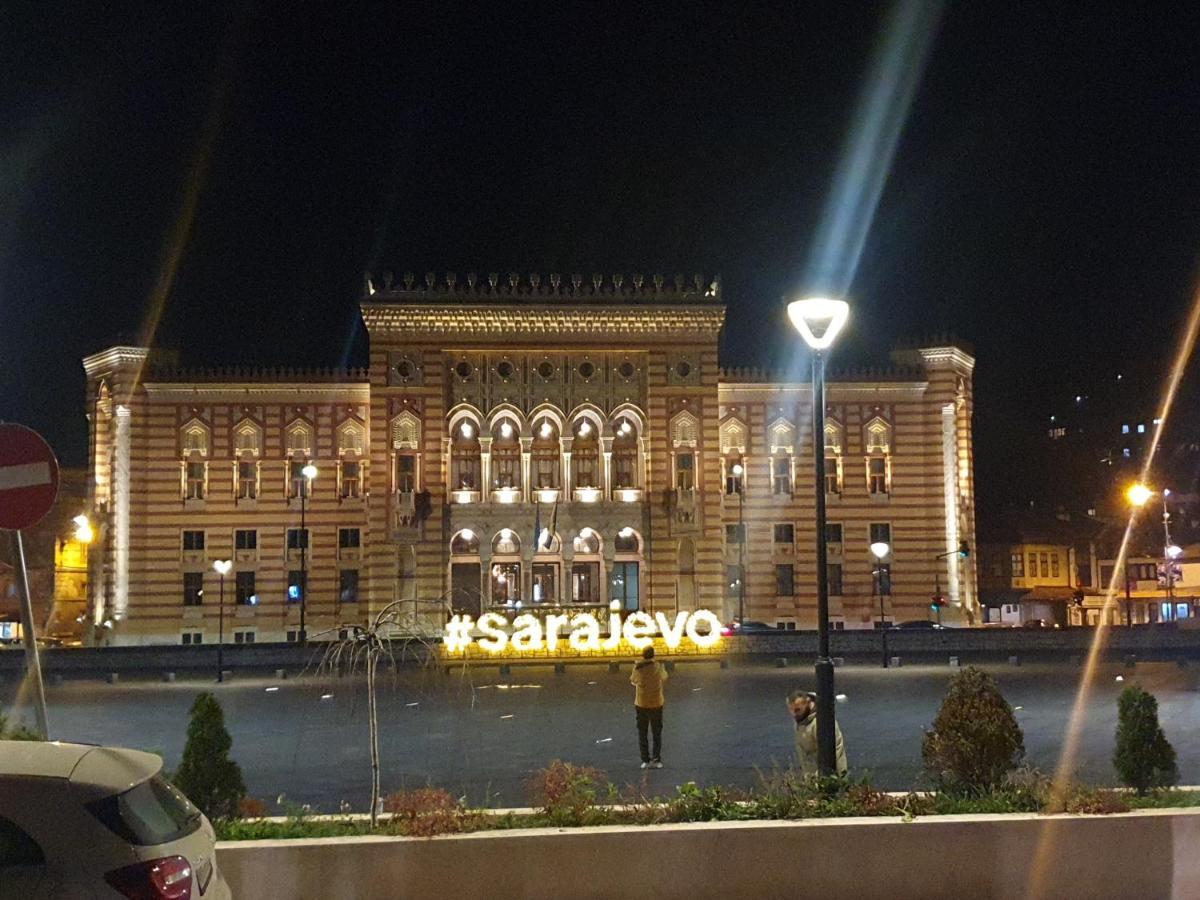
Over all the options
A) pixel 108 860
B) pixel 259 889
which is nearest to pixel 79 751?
pixel 108 860

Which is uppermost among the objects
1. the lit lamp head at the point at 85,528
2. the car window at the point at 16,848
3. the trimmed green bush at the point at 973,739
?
the lit lamp head at the point at 85,528

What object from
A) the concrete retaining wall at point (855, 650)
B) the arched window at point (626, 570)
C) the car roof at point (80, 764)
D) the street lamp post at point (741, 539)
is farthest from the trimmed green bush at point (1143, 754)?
the arched window at point (626, 570)

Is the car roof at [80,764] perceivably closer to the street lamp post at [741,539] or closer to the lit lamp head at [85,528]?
the lit lamp head at [85,528]

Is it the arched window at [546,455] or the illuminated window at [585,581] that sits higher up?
the arched window at [546,455]

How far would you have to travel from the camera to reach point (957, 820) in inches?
316

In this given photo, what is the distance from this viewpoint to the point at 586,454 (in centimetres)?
4891

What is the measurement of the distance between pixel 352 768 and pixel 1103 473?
7938 cm

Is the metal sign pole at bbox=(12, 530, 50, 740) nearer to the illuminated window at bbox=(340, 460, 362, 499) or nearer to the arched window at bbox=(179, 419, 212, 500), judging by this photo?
the illuminated window at bbox=(340, 460, 362, 499)

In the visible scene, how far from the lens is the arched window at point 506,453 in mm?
48469

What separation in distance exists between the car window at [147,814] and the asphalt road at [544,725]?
4.74 metres

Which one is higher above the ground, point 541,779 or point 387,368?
point 387,368

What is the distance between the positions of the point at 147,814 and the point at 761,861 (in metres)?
4.09

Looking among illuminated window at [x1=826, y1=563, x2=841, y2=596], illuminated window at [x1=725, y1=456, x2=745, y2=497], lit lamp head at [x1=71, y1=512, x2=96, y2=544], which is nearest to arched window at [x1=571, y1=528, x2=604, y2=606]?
illuminated window at [x1=725, y1=456, x2=745, y2=497]

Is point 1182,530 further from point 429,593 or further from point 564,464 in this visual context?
point 429,593
